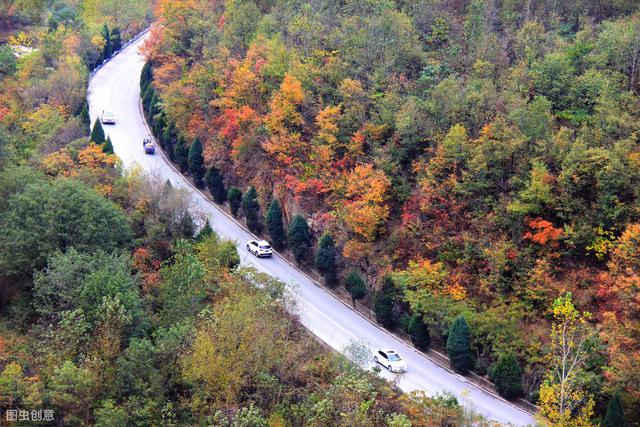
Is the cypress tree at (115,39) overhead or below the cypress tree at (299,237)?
below

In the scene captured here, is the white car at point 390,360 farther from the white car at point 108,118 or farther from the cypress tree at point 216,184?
the white car at point 108,118

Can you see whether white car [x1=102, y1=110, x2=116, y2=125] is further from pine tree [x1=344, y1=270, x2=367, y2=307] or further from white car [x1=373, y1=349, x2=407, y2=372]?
white car [x1=373, y1=349, x2=407, y2=372]

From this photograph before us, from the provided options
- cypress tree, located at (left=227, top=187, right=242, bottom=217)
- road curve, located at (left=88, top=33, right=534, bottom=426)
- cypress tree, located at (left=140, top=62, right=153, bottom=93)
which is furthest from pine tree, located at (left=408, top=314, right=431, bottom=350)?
cypress tree, located at (left=140, top=62, right=153, bottom=93)

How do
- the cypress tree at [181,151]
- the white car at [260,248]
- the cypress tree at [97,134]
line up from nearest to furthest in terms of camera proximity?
the white car at [260,248]
the cypress tree at [97,134]
the cypress tree at [181,151]

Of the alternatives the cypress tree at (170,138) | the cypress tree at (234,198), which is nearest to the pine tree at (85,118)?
the cypress tree at (170,138)

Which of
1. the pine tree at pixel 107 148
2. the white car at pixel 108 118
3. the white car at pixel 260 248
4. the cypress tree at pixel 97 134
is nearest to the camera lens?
the white car at pixel 260 248

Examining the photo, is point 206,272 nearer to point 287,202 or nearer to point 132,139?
point 287,202

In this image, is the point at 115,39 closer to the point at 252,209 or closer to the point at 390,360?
the point at 252,209

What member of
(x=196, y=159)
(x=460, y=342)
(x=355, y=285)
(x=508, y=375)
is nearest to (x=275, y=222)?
(x=355, y=285)
